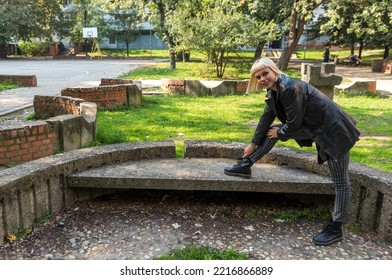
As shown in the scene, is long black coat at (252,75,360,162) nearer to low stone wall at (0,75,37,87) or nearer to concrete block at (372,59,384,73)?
low stone wall at (0,75,37,87)

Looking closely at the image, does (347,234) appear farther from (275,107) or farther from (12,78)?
(12,78)

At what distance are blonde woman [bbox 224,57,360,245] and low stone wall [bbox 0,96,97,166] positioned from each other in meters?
2.85

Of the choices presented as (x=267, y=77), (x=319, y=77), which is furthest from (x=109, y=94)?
(x=267, y=77)

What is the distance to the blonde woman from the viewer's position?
2836 mm

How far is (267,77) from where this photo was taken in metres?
2.91

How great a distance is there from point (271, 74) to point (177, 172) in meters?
1.35

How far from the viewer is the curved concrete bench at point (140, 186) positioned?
122 inches

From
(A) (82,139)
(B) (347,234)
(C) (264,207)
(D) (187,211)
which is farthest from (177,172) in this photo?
(A) (82,139)

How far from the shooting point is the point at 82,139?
555 centimetres

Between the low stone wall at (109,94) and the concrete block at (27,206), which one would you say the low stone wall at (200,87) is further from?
the concrete block at (27,206)

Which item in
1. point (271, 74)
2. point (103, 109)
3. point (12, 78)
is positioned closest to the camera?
point (271, 74)

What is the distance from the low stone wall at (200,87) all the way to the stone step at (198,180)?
848 centimetres

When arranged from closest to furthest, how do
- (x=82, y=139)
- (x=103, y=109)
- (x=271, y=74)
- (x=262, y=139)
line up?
1. (x=271, y=74)
2. (x=262, y=139)
3. (x=82, y=139)
4. (x=103, y=109)

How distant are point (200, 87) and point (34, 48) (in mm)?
30981
